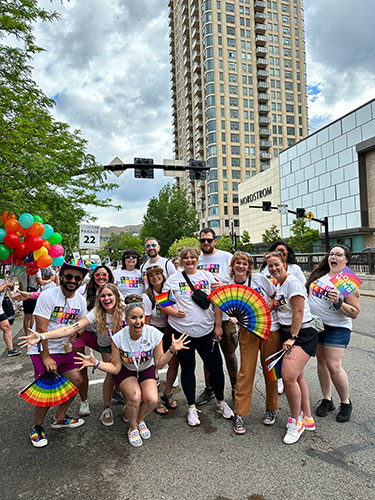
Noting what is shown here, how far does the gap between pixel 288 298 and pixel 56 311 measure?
2.52 m

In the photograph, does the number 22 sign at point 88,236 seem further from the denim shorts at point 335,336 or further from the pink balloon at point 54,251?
the denim shorts at point 335,336

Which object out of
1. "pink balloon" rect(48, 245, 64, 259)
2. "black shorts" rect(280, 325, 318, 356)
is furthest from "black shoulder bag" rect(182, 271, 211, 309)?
"pink balloon" rect(48, 245, 64, 259)

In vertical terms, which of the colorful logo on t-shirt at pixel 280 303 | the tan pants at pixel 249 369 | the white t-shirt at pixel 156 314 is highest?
the colorful logo on t-shirt at pixel 280 303

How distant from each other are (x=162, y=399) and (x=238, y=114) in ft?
253

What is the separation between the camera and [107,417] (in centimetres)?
385

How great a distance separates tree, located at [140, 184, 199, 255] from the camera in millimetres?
51656

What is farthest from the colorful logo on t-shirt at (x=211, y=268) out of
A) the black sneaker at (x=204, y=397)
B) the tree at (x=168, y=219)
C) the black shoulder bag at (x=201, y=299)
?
the tree at (x=168, y=219)

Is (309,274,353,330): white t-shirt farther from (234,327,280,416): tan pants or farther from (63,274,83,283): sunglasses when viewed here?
(63,274,83,283): sunglasses

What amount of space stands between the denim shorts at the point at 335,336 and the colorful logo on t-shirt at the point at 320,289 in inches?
13.1

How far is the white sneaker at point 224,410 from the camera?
3.84m

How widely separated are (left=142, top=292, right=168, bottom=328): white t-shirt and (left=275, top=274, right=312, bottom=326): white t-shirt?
1.51 metres

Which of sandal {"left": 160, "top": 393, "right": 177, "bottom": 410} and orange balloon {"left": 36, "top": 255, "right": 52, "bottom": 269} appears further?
orange balloon {"left": 36, "top": 255, "right": 52, "bottom": 269}

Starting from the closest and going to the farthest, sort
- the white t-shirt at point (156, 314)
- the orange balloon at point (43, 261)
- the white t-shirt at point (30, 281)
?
the white t-shirt at point (156, 314), the orange balloon at point (43, 261), the white t-shirt at point (30, 281)

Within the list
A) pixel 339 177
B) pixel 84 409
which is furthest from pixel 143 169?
pixel 339 177
